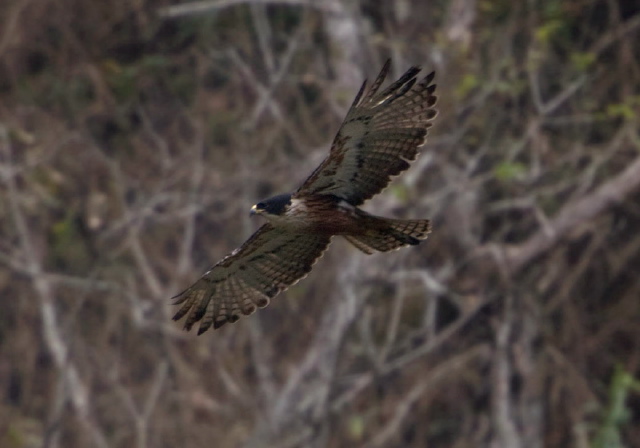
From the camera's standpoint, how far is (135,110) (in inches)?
332

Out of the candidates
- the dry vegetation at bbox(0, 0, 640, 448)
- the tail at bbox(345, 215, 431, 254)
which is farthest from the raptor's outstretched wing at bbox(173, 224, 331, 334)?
the dry vegetation at bbox(0, 0, 640, 448)

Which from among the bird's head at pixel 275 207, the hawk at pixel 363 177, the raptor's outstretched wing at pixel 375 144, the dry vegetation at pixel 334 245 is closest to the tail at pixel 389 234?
the hawk at pixel 363 177

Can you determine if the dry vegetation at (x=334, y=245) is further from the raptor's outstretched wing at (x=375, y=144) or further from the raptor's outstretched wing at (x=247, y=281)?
the raptor's outstretched wing at (x=375, y=144)

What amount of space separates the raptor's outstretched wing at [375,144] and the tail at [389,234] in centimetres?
13

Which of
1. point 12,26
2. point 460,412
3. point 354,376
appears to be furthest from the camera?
point 12,26

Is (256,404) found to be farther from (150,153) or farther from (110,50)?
(110,50)

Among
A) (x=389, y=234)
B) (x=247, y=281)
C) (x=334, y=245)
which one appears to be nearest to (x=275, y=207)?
(x=389, y=234)

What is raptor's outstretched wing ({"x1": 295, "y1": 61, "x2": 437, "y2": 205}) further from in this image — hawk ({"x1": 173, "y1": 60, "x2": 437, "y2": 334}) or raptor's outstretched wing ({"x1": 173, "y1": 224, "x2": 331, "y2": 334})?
raptor's outstretched wing ({"x1": 173, "y1": 224, "x2": 331, "y2": 334})

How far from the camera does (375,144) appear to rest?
4.31 m

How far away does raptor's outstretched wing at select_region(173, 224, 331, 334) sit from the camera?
4.74 metres

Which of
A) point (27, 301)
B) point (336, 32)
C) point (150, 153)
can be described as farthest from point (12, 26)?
point (336, 32)

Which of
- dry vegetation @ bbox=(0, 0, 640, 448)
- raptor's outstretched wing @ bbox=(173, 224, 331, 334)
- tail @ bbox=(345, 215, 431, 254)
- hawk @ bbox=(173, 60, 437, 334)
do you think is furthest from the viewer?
dry vegetation @ bbox=(0, 0, 640, 448)

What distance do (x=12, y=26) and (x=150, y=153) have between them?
1184 mm

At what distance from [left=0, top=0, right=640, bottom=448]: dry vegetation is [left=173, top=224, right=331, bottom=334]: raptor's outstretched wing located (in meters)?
1.87
